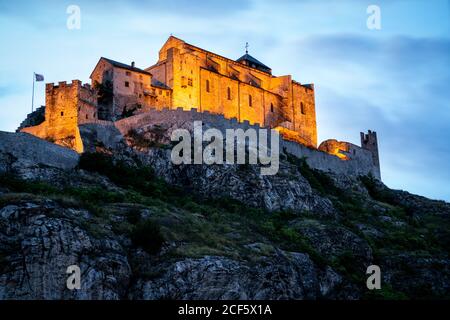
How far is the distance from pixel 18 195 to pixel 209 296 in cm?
1288

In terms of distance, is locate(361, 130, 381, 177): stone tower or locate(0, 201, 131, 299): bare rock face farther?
locate(361, 130, 381, 177): stone tower

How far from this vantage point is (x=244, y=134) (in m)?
65.5

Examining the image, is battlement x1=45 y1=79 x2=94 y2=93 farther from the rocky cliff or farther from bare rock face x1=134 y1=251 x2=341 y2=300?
bare rock face x1=134 y1=251 x2=341 y2=300

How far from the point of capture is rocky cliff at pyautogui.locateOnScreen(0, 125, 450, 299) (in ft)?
113

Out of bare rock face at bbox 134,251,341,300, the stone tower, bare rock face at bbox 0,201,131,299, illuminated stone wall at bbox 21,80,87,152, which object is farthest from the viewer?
the stone tower

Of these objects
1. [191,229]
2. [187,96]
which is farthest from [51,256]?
[187,96]

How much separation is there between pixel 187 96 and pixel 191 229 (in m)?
32.7

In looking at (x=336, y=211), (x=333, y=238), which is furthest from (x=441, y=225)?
(x=333, y=238)

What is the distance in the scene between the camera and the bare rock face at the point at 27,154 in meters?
48.2

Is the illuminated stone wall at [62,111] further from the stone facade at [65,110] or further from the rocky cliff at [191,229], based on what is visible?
the rocky cliff at [191,229]

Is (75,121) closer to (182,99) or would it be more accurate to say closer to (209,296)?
(182,99)

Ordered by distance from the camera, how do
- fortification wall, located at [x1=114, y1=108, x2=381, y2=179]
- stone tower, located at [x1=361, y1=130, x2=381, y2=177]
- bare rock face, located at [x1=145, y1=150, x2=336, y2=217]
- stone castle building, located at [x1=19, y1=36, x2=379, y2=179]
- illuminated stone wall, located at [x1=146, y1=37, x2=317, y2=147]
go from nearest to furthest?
bare rock face, located at [x1=145, y1=150, x2=336, y2=217], stone castle building, located at [x1=19, y1=36, x2=379, y2=179], fortification wall, located at [x1=114, y1=108, x2=381, y2=179], illuminated stone wall, located at [x1=146, y1=37, x2=317, y2=147], stone tower, located at [x1=361, y1=130, x2=381, y2=177]

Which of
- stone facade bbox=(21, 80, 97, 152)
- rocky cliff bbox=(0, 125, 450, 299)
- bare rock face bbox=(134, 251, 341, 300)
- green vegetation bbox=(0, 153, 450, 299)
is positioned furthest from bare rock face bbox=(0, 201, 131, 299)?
stone facade bbox=(21, 80, 97, 152)

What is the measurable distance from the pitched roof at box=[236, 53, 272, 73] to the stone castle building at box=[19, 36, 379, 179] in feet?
0.53
